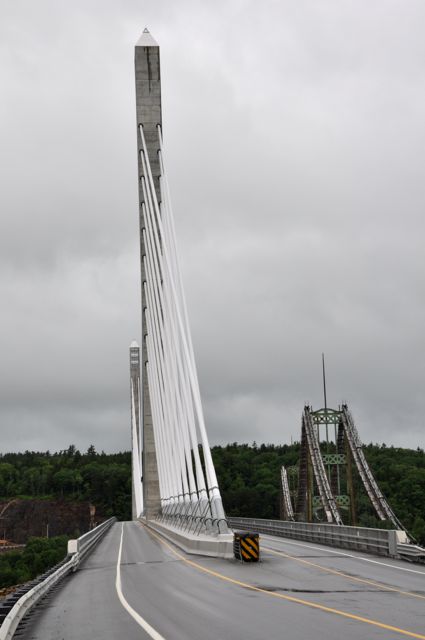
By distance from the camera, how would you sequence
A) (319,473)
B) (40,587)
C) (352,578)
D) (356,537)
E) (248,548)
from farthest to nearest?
(319,473)
(356,537)
(248,548)
(352,578)
(40,587)

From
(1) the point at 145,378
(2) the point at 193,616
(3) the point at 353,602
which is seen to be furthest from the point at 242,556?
(1) the point at 145,378

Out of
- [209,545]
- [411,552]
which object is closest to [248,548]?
[209,545]

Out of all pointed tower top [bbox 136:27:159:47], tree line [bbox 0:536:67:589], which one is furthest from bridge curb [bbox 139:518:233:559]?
tree line [bbox 0:536:67:589]

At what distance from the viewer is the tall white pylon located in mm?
31812

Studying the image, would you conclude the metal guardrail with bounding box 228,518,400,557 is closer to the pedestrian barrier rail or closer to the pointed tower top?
the pedestrian barrier rail

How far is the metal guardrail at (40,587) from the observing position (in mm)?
11715

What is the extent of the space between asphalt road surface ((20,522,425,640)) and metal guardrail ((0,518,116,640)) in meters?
0.26

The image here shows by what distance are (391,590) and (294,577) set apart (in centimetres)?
360

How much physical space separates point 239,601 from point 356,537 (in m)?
17.2

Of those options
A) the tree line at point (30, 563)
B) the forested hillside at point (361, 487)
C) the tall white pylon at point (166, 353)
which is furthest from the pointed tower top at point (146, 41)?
the forested hillside at point (361, 487)

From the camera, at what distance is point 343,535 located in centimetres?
3338

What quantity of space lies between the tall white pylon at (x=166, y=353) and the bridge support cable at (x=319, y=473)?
996 inches

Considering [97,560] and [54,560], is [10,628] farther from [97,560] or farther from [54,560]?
[54,560]

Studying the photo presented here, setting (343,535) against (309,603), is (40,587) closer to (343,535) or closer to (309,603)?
(309,603)
